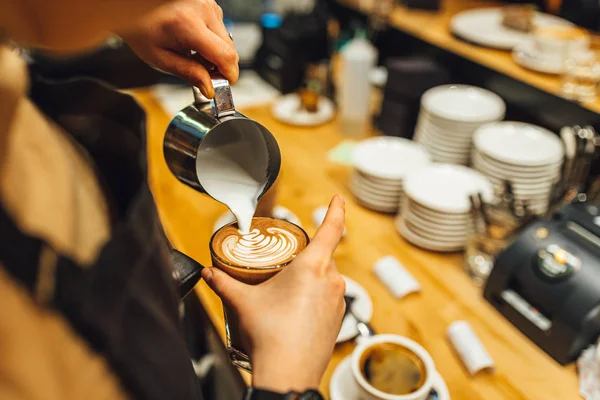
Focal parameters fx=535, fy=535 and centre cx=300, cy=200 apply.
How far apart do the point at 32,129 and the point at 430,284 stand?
1.08m

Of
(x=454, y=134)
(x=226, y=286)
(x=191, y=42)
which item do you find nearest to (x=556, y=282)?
(x=454, y=134)

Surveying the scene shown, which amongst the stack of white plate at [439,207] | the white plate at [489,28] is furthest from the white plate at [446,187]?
the white plate at [489,28]

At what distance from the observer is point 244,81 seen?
Answer: 8.19 feet

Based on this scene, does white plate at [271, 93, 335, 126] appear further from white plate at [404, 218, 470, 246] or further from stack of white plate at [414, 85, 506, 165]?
white plate at [404, 218, 470, 246]

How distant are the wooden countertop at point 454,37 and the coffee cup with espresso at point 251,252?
121 cm

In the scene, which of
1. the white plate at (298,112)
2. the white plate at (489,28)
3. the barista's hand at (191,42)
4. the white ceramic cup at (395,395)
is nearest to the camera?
the barista's hand at (191,42)

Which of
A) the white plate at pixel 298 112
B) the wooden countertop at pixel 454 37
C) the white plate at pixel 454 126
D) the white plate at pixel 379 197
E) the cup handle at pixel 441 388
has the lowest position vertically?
the white plate at pixel 298 112

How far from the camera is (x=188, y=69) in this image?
90 cm

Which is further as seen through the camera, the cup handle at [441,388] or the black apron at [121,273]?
the cup handle at [441,388]

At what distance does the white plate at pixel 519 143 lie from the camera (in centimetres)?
157

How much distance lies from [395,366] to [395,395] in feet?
0.21

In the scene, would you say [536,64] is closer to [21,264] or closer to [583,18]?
[583,18]

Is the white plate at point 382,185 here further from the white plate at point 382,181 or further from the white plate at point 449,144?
the white plate at point 449,144

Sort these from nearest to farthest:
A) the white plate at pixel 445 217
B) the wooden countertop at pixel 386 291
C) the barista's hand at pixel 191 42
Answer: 1. the barista's hand at pixel 191 42
2. the wooden countertop at pixel 386 291
3. the white plate at pixel 445 217
